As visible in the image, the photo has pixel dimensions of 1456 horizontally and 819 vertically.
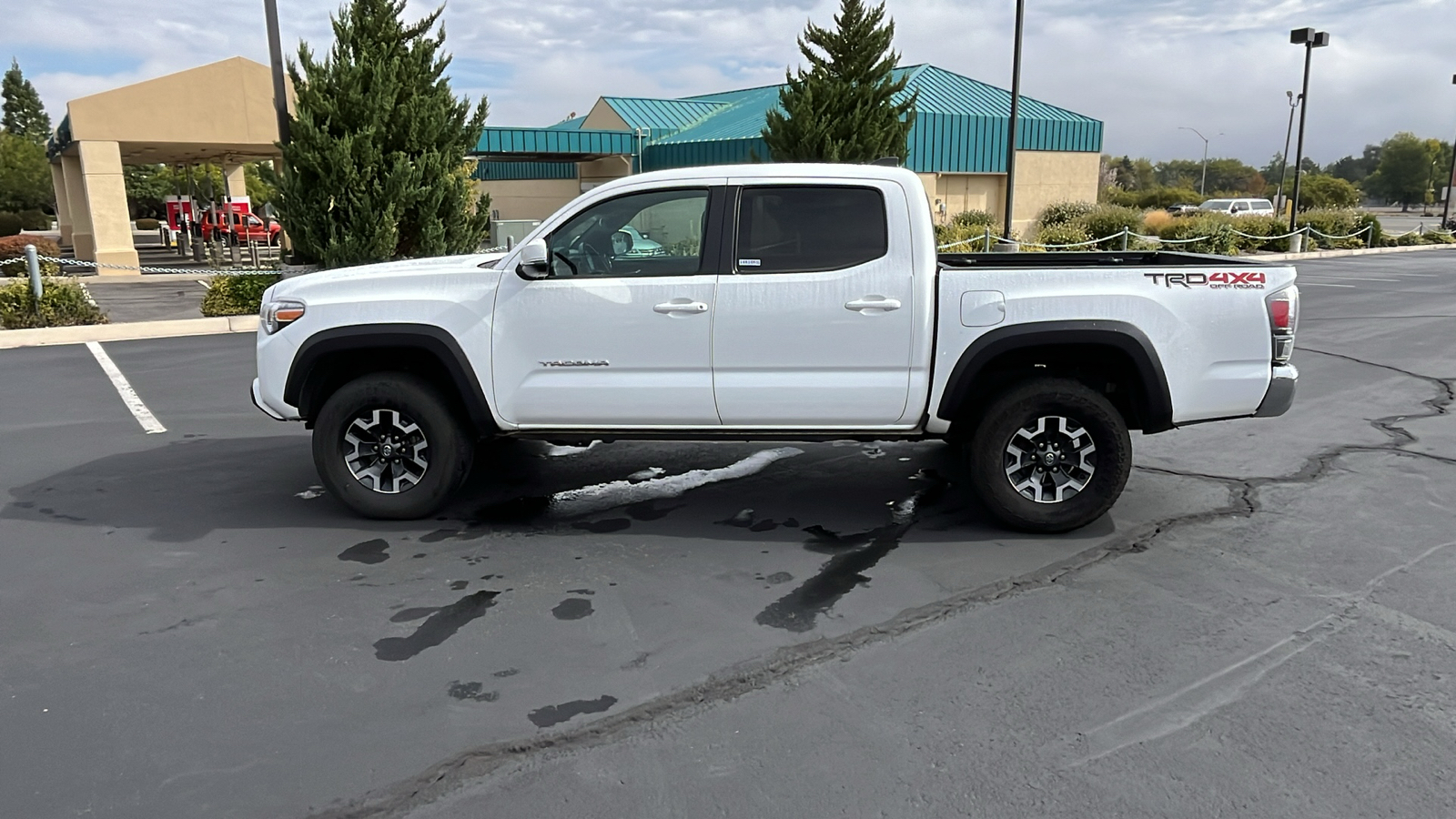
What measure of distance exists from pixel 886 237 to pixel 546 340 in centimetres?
190

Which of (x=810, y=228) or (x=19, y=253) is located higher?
(x=810, y=228)

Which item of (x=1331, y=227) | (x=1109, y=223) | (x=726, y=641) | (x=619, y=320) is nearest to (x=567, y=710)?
(x=726, y=641)

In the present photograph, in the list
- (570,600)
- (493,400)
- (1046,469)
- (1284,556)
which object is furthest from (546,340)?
(1284,556)

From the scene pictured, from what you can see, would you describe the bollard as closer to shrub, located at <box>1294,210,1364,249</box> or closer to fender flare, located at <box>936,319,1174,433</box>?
fender flare, located at <box>936,319,1174,433</box>

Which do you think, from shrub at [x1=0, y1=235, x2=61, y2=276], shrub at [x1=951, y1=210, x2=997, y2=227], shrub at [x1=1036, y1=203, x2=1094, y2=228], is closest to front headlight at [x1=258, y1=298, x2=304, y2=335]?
shrub at [x1=0, y1=235, x2=61, y2=276]

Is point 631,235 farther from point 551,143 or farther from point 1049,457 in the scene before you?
point 551,143

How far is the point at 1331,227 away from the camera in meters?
36.2

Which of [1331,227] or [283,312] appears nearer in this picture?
[283,312]

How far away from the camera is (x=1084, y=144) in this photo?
1547 inches

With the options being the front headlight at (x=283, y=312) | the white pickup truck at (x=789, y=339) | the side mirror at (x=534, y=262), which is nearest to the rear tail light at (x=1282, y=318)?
the white pickup truck at (x=789, y=339)

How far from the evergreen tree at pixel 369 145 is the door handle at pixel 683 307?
10862 millimetres

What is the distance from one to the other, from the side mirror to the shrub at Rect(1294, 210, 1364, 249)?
36.0 metres

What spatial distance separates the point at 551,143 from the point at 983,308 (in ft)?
110

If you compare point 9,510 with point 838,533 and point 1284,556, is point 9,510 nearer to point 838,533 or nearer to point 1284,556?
point 838,533
